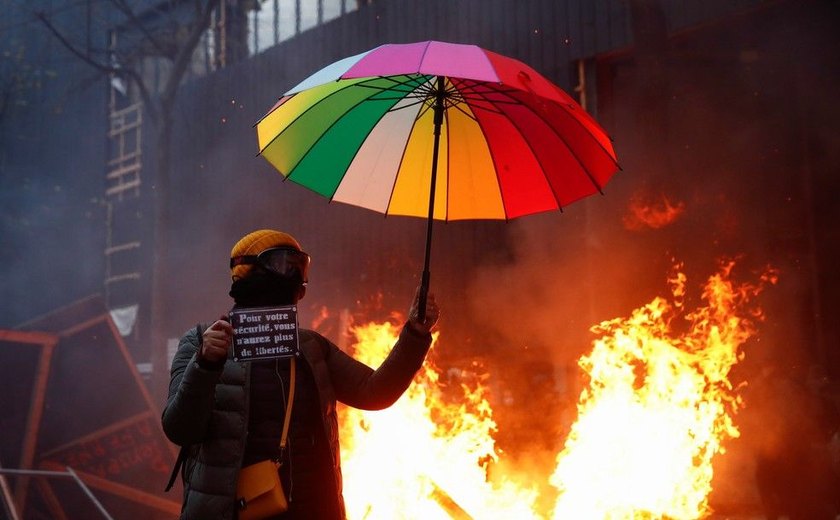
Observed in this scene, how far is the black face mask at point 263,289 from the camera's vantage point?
2916 millimetres

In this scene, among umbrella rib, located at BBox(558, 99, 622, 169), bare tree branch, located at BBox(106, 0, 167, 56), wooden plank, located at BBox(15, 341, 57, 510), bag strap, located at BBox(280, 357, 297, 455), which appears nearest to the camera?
bag strap, located at BBox(280, 357, 297, 455)

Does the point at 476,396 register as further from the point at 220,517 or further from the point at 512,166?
the point at 220,517

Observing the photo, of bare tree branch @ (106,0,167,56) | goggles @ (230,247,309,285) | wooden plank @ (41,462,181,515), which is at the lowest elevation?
wooden plank @ (41,462,181,515)

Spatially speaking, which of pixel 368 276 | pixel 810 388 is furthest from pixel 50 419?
pixel 810 388

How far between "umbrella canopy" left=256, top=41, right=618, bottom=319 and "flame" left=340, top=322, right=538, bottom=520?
3.27 metres

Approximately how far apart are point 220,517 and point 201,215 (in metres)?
13.7

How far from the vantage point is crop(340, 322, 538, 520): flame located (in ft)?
22.1

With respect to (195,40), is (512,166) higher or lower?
lower

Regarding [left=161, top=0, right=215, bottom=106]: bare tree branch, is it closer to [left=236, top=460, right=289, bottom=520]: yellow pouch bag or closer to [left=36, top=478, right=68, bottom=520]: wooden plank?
[left=36, top=478, right=68, bottom=520]: wooden plank

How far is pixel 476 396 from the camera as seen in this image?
1039 cm

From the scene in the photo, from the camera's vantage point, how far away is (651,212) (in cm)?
914

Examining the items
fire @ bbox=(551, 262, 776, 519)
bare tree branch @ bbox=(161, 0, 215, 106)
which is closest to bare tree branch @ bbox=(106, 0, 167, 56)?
bare tree branch @ bbox=(161, 0, 215, 106)

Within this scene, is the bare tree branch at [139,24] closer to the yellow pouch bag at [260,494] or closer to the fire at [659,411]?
the fire at [659,411]

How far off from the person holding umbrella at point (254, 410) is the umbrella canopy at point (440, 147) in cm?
106
